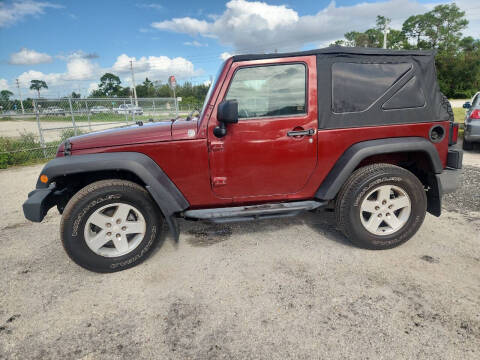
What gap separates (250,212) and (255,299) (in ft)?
2.69

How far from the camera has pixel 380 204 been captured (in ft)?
9.52

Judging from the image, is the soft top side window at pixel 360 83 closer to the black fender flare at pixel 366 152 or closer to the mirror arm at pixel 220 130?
the black fender flare at pixel 366 152

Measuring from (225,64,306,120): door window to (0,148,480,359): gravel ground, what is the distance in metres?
1.46

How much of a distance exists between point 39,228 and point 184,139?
2.68 metres

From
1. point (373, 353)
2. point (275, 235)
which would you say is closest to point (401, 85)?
point (275, 235)

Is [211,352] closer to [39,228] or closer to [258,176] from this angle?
[258,176]

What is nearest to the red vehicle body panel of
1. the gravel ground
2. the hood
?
the hood

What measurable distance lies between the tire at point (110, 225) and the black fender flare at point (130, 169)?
0.56 feet

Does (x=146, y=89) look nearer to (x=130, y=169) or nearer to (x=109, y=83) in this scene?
(x=109, y=83)

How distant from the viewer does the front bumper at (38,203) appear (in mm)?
2541

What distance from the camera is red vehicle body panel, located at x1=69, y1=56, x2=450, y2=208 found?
271 centimetres

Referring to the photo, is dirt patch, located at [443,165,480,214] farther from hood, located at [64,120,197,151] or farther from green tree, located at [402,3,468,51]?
green tree, located at [402,3,468,51]

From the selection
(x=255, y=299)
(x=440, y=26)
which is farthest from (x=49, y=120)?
(x=440, y=26)

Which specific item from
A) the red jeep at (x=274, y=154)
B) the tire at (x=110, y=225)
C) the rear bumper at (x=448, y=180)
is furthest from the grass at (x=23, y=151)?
the rear bumper at (x=448, y=180)
